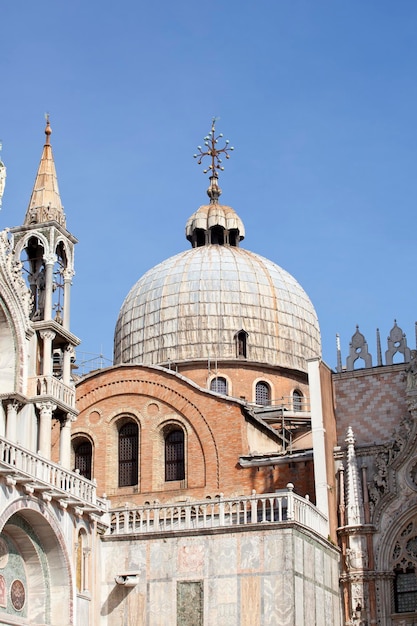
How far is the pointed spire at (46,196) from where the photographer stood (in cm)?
2816

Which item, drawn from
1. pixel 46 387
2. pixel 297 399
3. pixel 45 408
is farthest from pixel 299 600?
pixel 297 399

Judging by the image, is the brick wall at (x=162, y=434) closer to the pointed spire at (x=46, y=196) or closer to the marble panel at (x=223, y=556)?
the marble panel at (x=223, y=556)

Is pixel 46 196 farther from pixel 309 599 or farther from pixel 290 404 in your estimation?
pixel 290 404

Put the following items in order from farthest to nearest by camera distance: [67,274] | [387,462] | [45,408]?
1. [387,462]
2. [67,274]
3. [45,408]

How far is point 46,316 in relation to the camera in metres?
26.9

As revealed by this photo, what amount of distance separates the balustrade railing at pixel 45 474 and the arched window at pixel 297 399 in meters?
14.8

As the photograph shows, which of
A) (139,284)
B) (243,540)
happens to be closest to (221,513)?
(243,540)

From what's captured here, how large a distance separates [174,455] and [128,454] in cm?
147

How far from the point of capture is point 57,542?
24.3 metres

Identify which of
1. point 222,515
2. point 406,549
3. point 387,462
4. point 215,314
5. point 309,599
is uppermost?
point 215,314

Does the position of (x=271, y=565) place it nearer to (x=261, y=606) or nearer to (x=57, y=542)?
(x=261, y=606)

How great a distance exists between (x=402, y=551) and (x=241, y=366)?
1329cm

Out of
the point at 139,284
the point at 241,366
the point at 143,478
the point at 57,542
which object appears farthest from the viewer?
the point at 139,284

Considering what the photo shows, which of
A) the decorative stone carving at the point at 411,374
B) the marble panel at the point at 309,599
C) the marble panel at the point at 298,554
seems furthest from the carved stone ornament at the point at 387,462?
the marble panel at the point at 298,554
